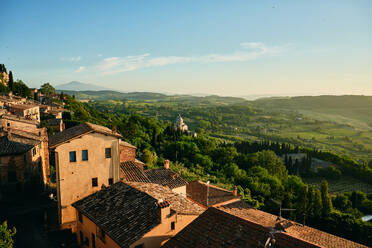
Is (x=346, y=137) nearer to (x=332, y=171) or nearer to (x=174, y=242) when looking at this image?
(x=332, y=171)

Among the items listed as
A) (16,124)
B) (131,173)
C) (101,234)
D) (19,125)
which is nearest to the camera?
(101,234)

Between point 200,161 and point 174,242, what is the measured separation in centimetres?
4947

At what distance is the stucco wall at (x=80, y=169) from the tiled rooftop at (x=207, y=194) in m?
12.9

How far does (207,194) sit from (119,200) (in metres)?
15.1

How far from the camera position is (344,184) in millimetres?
90312

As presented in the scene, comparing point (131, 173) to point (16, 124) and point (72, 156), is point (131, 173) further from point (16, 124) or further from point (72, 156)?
point (16, 124)

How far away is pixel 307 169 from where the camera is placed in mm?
95812

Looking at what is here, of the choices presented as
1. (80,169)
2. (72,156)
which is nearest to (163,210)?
(80,169)

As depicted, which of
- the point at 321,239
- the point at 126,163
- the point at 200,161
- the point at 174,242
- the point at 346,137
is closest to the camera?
the point at 174,242

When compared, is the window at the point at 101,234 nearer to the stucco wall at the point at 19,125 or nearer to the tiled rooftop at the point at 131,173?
the tiled rooftop at the point at 131,173

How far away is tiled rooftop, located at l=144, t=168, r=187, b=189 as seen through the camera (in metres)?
27.9

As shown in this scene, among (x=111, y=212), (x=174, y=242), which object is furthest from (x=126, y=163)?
(x=174, y=242)

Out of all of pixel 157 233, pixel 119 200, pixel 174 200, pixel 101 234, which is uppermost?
pixel 119 200

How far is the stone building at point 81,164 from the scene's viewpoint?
21297 mm
